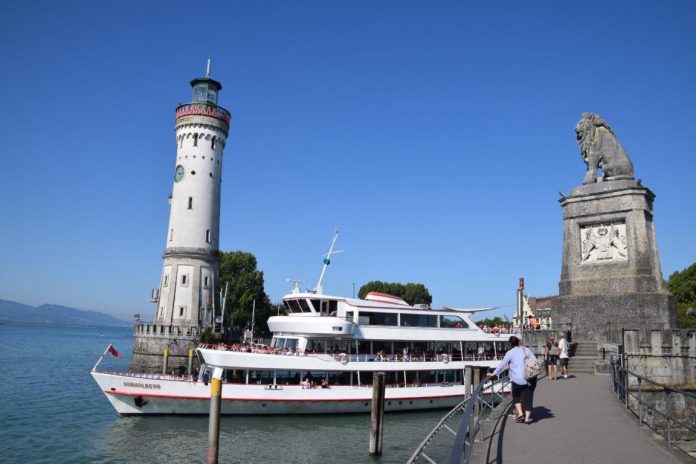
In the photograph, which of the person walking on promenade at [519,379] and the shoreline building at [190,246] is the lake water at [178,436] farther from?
the shoreline building at [190,246]

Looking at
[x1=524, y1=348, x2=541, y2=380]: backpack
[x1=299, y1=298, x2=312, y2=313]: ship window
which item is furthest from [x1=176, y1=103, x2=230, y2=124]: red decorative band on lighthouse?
[x1=524, y1=348, x2=541, y2=380]: backpack


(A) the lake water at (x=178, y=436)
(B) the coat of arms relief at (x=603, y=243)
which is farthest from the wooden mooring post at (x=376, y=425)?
(B) the coat of arms relief at (x=603, y=243)

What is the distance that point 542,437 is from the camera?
30.5ft

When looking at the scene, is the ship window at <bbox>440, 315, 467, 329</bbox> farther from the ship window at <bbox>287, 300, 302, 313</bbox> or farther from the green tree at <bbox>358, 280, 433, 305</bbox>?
the green tree at <bbox>358, 280, 433, 305</bbox>

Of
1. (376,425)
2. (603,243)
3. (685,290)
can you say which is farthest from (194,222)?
(685,290)

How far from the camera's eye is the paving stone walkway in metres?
7.96

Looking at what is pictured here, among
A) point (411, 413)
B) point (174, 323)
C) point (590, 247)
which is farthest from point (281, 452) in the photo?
point (174, 323)

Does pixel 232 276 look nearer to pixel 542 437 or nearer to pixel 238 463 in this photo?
pixel 238 463

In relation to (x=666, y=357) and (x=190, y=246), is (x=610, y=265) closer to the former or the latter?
(x=666, y=357)

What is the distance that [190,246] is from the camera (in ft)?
147

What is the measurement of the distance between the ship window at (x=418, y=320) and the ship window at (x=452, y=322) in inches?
28.1

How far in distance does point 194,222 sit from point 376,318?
23609 millimetres

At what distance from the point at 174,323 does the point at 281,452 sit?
27861 mm

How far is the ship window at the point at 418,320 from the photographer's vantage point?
28.7m
